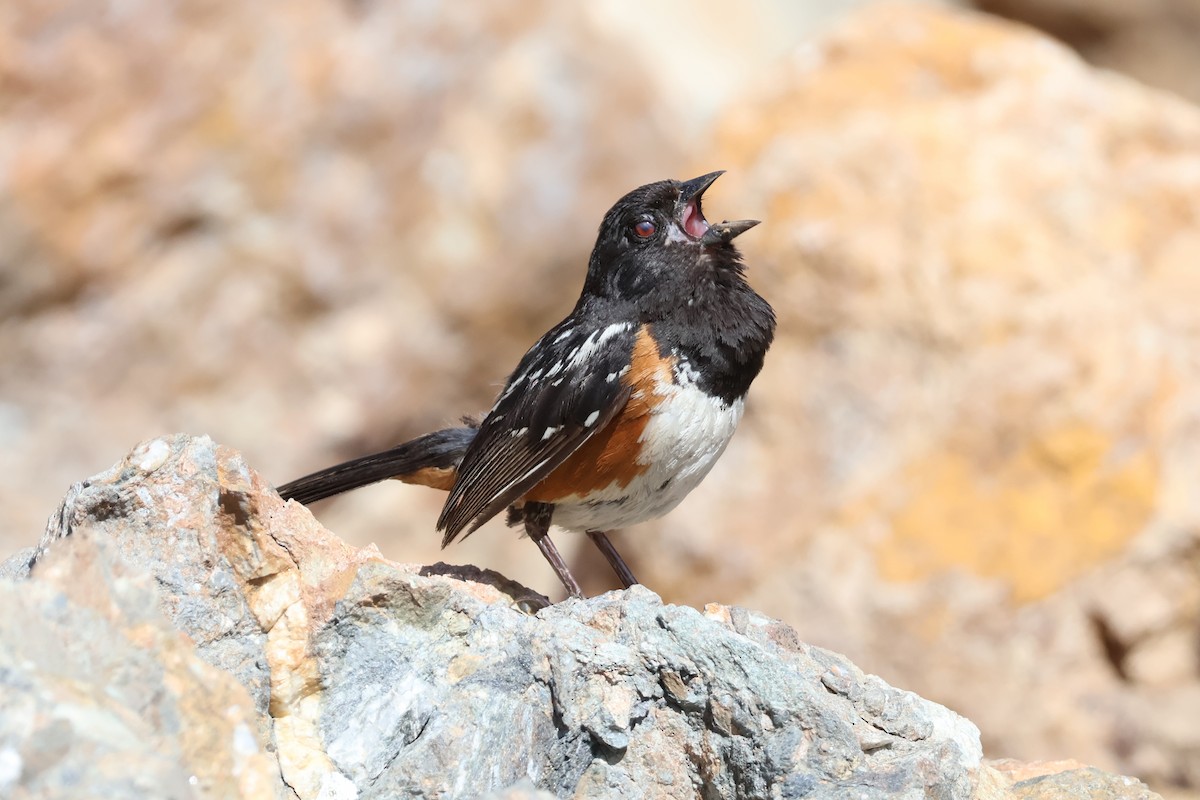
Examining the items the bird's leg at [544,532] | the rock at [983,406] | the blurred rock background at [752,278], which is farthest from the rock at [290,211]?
the bird's leg at [544,532]

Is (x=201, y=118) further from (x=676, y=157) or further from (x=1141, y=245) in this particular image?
(x=1141, y=245)

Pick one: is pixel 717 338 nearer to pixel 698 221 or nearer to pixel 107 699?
pixel 698 221

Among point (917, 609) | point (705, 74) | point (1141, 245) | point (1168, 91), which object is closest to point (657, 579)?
point (917, 609)

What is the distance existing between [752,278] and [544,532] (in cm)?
289

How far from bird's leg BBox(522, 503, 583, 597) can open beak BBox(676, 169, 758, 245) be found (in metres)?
1.09

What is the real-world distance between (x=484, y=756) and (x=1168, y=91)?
10.9m

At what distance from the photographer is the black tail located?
4.32 m

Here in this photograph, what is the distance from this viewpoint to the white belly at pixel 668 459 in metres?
3.91

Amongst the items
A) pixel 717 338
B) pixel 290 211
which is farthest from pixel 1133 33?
pixel 717 338

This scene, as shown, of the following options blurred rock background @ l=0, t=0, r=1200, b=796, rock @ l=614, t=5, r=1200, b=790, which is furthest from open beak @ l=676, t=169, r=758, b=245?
blurred rock background @ l=0, t=0, r=1200, b=796

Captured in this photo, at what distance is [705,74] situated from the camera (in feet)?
32.0

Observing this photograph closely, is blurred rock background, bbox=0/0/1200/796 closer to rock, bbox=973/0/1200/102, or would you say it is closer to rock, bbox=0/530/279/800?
rock, bbox=973/0/1200/102

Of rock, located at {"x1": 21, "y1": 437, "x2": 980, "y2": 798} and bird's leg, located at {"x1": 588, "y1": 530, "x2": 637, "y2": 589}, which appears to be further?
bird's leg, located at {"x1": 588, "y1": 530, "x2": 637, "y2": 589}

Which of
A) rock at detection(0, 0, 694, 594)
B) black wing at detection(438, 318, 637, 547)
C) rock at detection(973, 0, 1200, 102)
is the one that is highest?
rock at detection(973, 0, 1200, 102)
